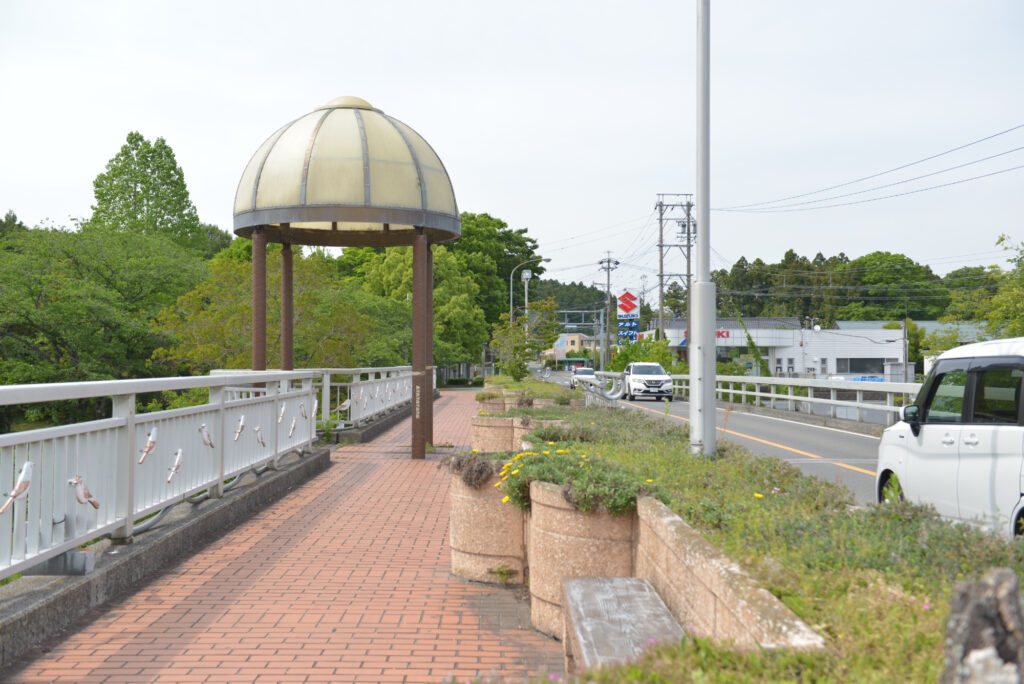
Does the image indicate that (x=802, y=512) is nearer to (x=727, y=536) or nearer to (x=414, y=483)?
(x=727, y=536)

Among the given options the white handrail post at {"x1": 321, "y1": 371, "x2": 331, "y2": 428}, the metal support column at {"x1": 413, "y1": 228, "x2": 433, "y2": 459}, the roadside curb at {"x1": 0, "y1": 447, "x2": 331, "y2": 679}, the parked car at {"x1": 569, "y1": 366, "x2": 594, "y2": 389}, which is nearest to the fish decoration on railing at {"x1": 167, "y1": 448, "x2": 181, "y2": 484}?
the roadside curb at {"x1": 0, "y1": 447, "x2": 331, "y2": 679}

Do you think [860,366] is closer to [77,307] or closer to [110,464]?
[77,307]

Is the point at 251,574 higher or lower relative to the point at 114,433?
lower

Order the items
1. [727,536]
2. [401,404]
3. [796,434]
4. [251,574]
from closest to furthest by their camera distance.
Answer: [727,536]
[251,574]
[796,434]
[401,404]

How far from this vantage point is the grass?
2.70m

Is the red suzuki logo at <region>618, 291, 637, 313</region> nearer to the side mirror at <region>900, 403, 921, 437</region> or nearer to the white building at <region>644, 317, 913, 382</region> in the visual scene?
the white building at <region>644, 317, 913, 382</region>

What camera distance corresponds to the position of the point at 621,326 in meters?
47.6

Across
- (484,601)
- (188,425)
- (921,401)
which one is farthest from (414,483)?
(921,401)

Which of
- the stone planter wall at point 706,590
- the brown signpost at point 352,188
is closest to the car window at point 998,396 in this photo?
the stone planter wall at point 706,590

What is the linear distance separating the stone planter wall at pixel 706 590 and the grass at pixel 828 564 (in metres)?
0.11

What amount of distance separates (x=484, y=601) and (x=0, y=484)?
10.9 feet

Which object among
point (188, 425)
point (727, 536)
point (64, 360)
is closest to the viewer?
point (727, 536)

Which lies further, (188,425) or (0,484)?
(188,425)

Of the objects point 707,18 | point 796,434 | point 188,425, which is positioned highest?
point 707,18
